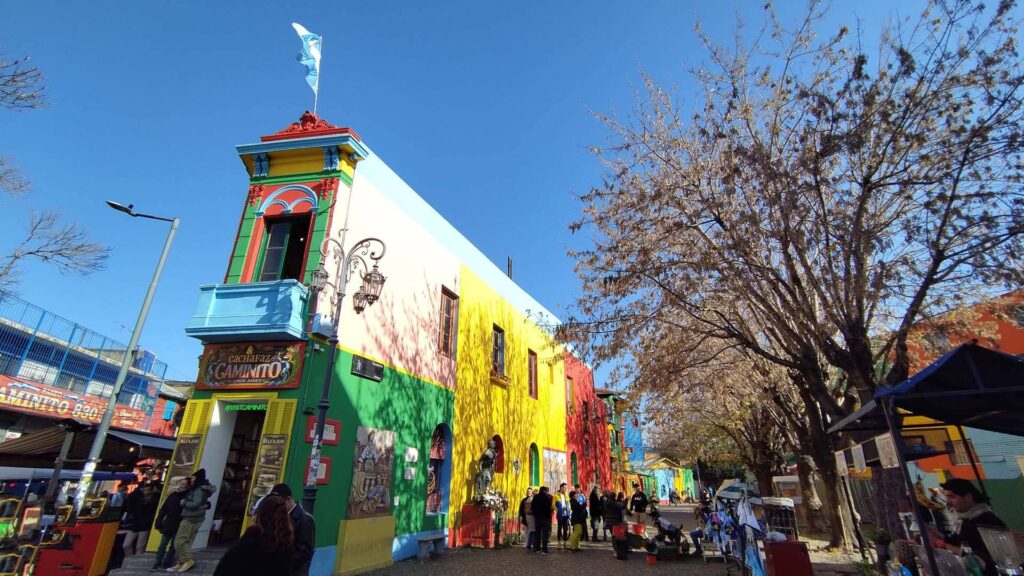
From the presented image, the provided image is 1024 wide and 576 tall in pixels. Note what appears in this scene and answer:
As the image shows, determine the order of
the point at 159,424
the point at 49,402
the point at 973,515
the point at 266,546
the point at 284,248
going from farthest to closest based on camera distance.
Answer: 1. the point at 159,424
2. the point at 49,402
3. the point at 284,248
4. the point at 973,515
5. the point at 266,546

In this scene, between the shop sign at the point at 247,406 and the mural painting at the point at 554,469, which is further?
the mural painting at the point at 554,469

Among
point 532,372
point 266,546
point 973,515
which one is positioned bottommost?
point 266,546

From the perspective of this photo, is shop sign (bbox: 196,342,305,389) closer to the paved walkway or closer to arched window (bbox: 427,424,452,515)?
the paved walkway

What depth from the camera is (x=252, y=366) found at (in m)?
9.80

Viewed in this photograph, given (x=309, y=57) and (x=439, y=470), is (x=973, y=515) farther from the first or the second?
(x=309, y=57)

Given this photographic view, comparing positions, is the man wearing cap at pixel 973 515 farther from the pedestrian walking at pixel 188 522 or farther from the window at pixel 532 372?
the window at pixel 532 372

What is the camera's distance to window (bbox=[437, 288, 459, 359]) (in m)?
14.8

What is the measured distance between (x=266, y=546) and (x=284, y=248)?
8916 mm

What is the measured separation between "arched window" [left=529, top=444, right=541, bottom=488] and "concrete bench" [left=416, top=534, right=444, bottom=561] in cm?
762

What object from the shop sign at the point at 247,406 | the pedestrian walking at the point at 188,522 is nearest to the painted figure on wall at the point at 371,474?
the shop sign at the point at 247,406

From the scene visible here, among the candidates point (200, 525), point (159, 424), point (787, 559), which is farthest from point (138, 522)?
point (159, 424)

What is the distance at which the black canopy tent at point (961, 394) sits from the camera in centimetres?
540

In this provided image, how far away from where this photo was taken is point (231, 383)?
9.77 metres

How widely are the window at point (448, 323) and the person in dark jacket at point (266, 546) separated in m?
10.8
